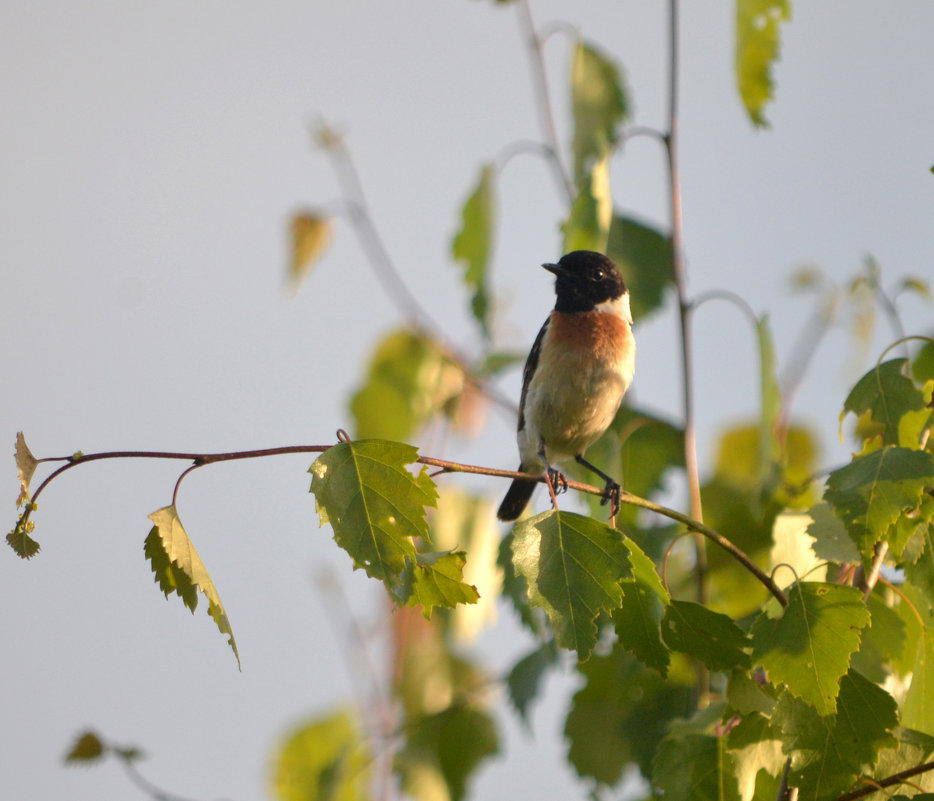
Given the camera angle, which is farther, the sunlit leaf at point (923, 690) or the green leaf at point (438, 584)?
the sunlit leaf at point (923, 690)

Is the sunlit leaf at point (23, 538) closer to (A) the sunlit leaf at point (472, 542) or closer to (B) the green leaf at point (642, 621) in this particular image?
(B) the green leaf at point (642, 621)

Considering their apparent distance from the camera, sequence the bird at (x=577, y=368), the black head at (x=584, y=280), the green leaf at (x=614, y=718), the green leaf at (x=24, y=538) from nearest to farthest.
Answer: the green leaf at (x=24, y=538), the green leaf at (x=614, y=718), the bird at (x=577, y=368), the black head at (x=584, y=280)

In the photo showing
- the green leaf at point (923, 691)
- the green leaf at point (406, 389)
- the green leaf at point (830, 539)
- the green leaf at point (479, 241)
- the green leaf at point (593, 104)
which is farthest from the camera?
the green leaf at point (406, 389)

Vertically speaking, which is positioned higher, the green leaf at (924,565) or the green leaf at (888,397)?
the green leaf at (888,397)

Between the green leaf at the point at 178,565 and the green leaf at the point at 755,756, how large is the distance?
128cm

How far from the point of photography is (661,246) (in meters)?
4.16

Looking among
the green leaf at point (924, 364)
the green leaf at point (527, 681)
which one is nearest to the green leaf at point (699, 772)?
the green leaf at point (527, 681)

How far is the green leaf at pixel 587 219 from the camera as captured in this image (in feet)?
11.8

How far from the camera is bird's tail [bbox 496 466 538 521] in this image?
5.48 m

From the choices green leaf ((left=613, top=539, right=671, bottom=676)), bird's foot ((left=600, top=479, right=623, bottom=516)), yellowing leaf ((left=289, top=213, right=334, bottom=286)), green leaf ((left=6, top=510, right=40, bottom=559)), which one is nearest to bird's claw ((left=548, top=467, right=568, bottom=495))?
bird's foot ((left=600, top=479, right=623, bottom=516))

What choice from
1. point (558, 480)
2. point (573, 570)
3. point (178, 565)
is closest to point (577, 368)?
point (558, 480)

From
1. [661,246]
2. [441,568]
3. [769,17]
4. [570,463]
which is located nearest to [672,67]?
[769,17]

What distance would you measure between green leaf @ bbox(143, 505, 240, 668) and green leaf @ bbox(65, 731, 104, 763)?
0.97 metres

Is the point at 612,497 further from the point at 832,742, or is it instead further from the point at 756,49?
the point at 756,49
